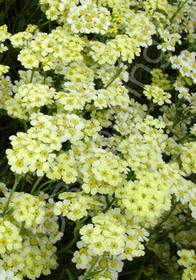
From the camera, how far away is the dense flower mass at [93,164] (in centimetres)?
103

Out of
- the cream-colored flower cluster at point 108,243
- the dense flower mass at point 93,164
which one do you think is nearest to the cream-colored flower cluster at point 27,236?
the dense flower mass at point 93,164

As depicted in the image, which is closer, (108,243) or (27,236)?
(108,243)

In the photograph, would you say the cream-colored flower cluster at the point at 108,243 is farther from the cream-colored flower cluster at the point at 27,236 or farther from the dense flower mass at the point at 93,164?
the cream-colored flower cluster at the point at 27,236

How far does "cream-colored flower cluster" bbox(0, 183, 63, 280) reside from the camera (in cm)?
99

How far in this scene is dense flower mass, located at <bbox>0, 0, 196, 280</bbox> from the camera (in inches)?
40.6

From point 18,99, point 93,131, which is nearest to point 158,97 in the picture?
point 93,131

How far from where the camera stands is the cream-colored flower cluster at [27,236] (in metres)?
0.99

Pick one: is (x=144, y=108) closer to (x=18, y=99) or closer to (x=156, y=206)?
(x=18, y=99)

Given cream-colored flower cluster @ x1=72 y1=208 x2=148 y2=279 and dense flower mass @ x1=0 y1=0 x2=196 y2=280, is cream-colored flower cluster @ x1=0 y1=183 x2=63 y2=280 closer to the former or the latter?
dense flower mass @ x1=0 y1=0 x2=196 y2=280

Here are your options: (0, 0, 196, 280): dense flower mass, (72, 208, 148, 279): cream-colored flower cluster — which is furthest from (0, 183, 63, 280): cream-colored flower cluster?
(72, 208, 148, 279): cream-colored flower cluster

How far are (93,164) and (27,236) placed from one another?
306 millimetres

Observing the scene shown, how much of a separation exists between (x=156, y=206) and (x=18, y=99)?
2.30ft

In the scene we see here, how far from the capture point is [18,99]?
54.6 inches

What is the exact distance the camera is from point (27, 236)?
1.11 metres
